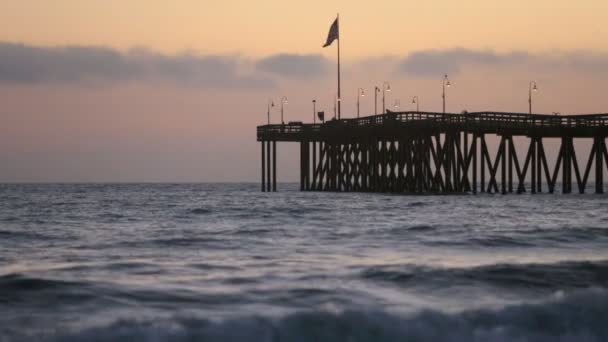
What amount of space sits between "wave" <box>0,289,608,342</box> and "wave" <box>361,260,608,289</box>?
104 inches

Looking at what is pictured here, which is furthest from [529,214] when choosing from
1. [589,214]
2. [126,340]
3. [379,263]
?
[126,340]

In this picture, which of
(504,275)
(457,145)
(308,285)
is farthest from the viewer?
(457,145)

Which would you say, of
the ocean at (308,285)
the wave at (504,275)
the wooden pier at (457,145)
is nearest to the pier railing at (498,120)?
the wooden pier at (457,145)

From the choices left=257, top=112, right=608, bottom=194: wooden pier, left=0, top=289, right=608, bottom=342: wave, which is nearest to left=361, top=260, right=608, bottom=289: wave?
left=0, top=289, right=608, bottom=342: wave

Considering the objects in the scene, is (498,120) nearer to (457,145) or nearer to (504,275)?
(457,145)

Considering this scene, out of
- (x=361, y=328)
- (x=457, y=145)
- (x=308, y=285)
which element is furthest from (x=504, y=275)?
(x=457, y=145)

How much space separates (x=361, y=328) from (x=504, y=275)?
5166 millimetres

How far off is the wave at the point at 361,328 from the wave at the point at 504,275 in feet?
8.63

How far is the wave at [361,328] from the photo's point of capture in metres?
11.1

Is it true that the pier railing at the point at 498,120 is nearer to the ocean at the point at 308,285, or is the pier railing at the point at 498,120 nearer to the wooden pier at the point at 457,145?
the wooden pier at the point at 457,145

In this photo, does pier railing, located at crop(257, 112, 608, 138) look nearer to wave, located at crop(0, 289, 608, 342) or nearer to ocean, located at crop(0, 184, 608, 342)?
ocean, located at crop(0, 184, 608, 342)

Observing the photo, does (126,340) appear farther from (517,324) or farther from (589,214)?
(589,214)

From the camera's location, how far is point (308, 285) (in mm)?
14594

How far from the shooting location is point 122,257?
18984 mm
